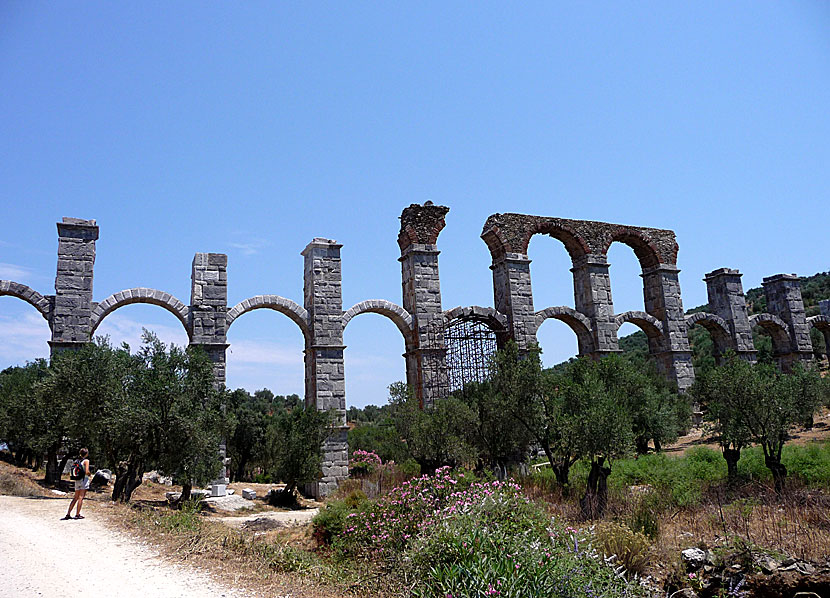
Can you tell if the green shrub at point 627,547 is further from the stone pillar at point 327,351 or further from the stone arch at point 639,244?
the stone arch at point 639,244

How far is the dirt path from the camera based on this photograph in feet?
20.5

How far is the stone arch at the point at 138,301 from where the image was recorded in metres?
16.7

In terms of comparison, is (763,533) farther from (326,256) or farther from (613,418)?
(326,256)

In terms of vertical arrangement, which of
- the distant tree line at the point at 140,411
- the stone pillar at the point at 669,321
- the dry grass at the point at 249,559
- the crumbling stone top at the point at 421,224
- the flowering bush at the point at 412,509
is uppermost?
the crumbling stone top at the point at 421,224

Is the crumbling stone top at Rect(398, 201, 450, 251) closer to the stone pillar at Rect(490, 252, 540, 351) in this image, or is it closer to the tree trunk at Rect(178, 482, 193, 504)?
the stone pillar at Rect(490, 252, 540, 351)

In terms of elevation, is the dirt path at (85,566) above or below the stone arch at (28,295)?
below

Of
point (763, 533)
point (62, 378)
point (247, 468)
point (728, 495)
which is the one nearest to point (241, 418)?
point (247, 468)

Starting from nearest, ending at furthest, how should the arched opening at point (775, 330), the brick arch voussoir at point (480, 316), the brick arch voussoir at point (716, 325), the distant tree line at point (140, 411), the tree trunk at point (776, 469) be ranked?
the tree trunk at point (776, 469)
the distant tree line at point (140, 411)
the brick arch voussoir at point (480, 316)
the brick arch voussoir at point (716, 325)
the arched opening at point (775, 330)

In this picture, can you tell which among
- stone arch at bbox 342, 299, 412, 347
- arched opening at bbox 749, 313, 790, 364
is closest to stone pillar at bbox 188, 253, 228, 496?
stone arch at bbox 342, 299, 412, 347

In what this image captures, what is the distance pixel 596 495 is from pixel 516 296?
1023 cm

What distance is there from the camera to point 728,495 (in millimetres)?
11273

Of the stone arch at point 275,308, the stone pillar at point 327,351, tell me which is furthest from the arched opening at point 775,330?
the stone arch at point 275,308

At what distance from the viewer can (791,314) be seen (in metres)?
25.2

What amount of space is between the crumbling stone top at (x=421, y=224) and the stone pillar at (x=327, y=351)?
7.88 ft
